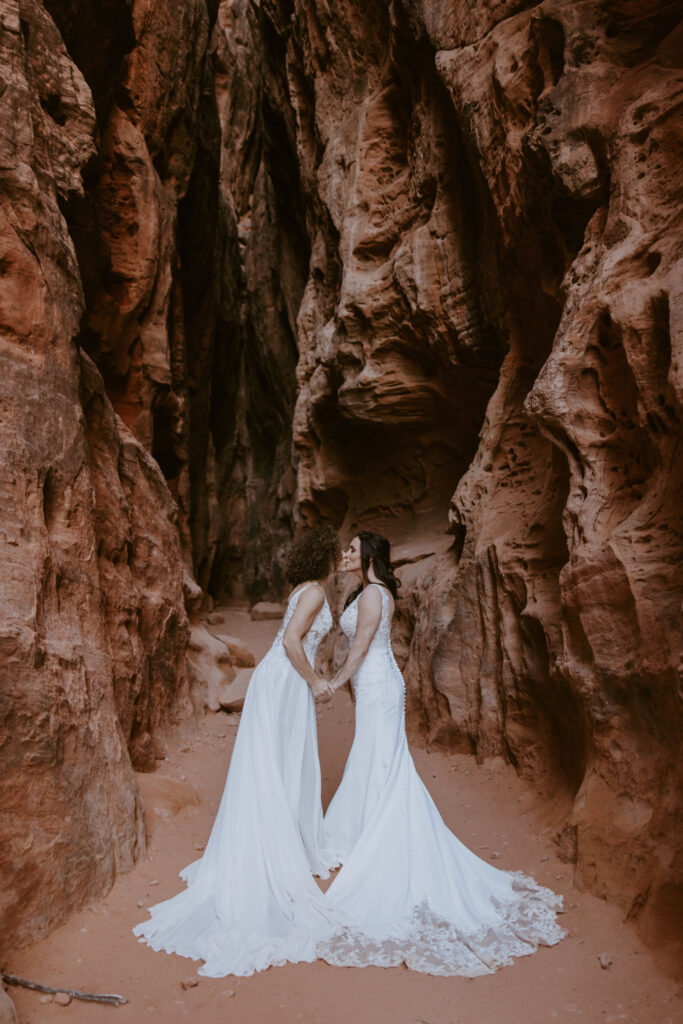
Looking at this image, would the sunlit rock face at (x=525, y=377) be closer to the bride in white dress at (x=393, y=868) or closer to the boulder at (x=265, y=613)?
the bride in white dress at (x=393, y=868)

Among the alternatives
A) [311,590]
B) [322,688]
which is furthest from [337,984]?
[311,590]

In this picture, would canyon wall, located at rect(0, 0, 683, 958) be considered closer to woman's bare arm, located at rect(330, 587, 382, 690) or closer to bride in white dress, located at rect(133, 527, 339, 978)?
bride in white dress, located at rect(133, 527, 339, 978)

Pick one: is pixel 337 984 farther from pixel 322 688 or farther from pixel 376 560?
pixel 376 560

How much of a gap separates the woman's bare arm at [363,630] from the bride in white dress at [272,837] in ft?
0.75

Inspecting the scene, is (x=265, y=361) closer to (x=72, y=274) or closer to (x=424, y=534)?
(x=424, y=534)

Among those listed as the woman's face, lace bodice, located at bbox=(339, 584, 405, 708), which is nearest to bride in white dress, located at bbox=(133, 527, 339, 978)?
the woman's face

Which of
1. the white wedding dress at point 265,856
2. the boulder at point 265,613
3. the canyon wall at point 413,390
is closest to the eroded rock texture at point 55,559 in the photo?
the canyon wall at point 413,390

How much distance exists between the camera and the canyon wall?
437 cm

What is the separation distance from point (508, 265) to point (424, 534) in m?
4.48

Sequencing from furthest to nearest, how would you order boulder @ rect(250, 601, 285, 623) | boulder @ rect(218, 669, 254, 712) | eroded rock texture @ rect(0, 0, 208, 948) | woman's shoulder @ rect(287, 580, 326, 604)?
boulder @ rect(250, 601, 285, 623), boulder @ rect(218, 669, 254, 712), woman's shoulder @ rect(287, 580, 326, 604), eroded rock texture @ rect(0, 0, 208, 948)

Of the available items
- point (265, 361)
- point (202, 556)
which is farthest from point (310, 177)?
point (265, 361)

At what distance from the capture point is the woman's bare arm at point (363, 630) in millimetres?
4785

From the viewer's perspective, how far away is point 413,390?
10141mm

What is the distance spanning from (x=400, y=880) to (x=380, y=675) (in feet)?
3.97
